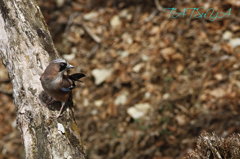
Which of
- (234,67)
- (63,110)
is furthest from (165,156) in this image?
(63,110)

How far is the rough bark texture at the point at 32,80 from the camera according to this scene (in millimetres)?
2729

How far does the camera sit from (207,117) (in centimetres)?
517

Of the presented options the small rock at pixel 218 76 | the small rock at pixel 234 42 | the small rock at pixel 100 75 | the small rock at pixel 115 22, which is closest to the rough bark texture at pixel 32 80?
the small rock at pixel 100 75

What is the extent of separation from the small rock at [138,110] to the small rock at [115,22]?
1.86 meters

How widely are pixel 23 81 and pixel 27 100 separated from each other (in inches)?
7.7

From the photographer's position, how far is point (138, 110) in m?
5.62

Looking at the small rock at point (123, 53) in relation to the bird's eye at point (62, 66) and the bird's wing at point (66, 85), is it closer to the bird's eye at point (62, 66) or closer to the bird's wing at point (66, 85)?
the bird's wing at point (66, 85)

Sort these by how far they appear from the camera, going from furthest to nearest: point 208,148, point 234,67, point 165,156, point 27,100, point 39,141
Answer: point 234,67, point 165,156, point 27,100, point 39,141, point 208,148

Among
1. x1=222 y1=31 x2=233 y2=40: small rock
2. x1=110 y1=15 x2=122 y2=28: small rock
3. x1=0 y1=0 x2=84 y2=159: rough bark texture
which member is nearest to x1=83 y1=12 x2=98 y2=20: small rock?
x1=110 y1=15 x2=122 y2=28: small rock

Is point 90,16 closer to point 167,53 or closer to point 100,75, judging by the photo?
point 100,75

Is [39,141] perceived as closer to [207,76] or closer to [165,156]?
[165,156]

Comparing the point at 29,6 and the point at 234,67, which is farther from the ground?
the point at 29,6

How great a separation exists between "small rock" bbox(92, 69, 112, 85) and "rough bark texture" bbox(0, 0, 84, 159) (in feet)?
9.19

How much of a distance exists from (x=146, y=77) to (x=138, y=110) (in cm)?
64
